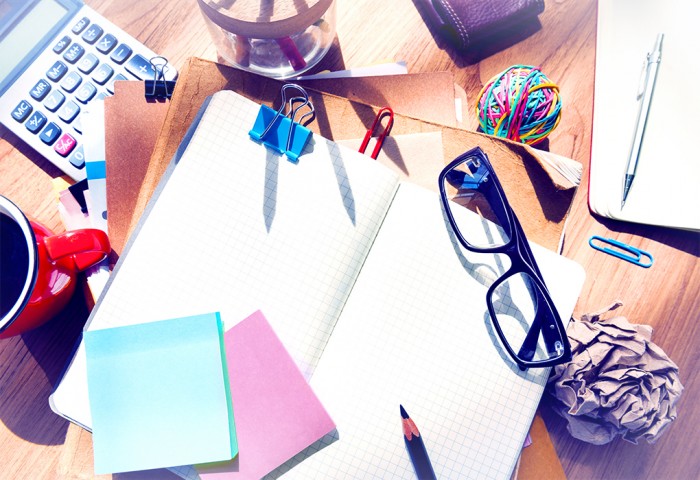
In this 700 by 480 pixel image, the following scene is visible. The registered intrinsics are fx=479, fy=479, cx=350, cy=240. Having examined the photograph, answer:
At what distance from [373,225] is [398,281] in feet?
0.20

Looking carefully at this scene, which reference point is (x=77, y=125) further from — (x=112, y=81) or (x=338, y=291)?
(x=338, y=291)

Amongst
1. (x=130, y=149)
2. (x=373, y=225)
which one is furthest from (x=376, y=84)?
(x=130, y=149)

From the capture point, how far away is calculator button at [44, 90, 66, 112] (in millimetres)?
537

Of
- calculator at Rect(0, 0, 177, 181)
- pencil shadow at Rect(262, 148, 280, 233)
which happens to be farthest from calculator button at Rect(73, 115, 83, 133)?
pencil shadow at Rect(262, 148, 280, 233)

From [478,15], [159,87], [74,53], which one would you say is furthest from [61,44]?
[478,15]

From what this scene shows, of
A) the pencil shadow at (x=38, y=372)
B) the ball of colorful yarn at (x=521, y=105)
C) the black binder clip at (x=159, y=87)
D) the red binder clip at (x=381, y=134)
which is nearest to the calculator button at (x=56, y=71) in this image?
the black binder clip at (x=159, y=87)

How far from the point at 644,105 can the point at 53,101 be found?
2.19 feet

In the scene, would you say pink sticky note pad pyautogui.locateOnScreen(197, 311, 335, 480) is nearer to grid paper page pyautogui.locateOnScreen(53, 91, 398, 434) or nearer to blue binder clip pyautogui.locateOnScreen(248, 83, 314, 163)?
grid paper page pyautogui.locateOnScreen(53, 91, 398, 434)

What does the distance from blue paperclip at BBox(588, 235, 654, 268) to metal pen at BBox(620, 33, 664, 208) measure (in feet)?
0.22

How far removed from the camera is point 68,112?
1.77 feet

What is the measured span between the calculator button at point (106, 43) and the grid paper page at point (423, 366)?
14.7 inches

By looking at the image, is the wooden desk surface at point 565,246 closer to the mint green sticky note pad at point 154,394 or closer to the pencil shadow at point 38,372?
the pencil shadow at point 38,372

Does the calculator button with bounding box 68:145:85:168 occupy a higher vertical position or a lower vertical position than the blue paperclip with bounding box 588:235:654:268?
lower

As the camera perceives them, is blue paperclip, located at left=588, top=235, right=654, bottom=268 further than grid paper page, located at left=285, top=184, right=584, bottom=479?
Yes
